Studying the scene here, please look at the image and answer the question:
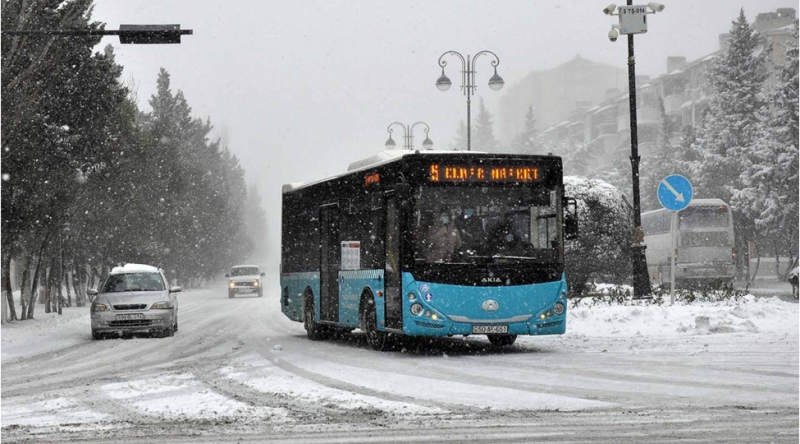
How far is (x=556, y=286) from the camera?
57.5 feet

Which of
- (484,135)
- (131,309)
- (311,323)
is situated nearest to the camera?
(311,323)

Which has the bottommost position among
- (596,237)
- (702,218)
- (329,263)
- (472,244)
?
(329,263)

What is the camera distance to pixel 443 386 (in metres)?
12.7

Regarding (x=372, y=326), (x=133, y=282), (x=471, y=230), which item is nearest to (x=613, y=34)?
(x=471, y=230)

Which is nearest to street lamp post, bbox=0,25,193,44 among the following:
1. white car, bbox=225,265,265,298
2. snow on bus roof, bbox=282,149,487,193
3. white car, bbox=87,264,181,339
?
snow on bus roof, bbox=282,149,487,193

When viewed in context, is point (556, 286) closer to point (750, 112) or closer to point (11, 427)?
point (11, 427)

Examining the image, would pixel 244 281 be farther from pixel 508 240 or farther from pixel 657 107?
pixel 657 107

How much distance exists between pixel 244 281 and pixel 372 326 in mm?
43870

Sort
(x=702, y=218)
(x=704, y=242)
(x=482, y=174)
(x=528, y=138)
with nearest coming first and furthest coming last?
1. (x=482, y=174)
2. (x=704, y=242)
3. (x=702, y=218)
4. (x=528, y=138)

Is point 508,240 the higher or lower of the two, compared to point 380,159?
lower

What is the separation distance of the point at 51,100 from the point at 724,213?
103ft

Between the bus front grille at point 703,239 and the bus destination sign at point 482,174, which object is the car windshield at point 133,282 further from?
the bus front grille at point 703,239

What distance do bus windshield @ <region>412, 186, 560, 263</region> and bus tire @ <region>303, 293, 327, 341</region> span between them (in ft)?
19.7

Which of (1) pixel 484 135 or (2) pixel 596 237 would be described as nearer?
(2) pixel 596 237
